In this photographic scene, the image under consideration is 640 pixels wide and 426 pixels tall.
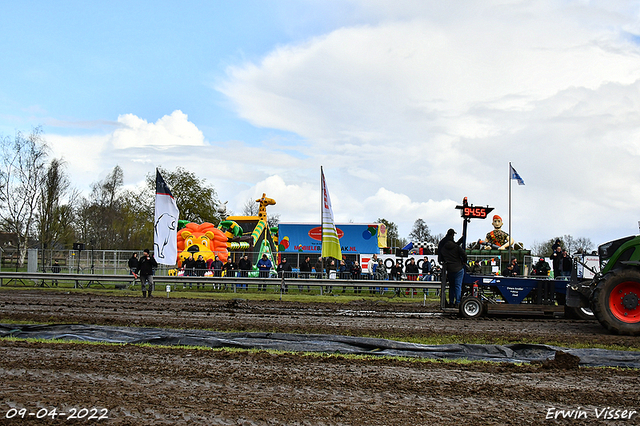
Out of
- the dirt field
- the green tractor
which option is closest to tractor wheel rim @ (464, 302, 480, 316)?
the green tractor

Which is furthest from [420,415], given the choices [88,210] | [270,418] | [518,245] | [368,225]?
[88,210]

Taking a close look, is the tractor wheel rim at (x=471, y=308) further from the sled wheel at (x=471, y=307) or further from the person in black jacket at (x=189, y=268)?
the person in black jacket at (x=189, y=268)

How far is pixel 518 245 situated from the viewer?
41.1 m

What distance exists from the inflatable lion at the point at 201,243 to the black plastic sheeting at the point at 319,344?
21027 millimetres

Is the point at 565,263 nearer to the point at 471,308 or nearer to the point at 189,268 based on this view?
the point at 471,308

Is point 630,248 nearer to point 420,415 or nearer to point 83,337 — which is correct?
point 420,415

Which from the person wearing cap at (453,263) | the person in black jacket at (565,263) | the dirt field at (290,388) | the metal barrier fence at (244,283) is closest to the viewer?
the dirt field at (290,388)

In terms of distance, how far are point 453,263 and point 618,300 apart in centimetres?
393

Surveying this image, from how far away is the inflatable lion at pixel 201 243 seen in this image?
3143 cm

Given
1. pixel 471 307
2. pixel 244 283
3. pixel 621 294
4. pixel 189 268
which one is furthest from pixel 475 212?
pixel 189 268

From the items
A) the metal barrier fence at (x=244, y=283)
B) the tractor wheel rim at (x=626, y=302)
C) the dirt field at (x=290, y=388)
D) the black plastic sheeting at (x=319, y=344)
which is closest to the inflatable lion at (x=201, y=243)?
the metal barrier fence at (x=244, y=283)

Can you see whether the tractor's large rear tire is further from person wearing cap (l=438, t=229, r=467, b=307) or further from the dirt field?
person wearing cap (l=438, t=229, r=467, b=307)

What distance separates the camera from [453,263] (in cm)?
Answer: 1411

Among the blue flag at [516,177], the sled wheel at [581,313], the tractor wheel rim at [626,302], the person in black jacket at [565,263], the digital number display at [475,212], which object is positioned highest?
the blue flag at [516,177]
